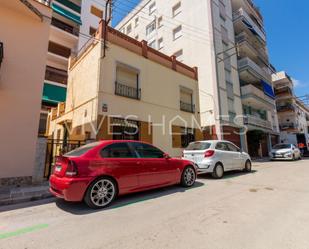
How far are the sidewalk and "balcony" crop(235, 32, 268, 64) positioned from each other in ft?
75.7

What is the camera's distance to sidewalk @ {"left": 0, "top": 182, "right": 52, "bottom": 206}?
474 cm

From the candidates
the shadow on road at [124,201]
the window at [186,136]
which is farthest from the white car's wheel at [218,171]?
the window at [186,136]

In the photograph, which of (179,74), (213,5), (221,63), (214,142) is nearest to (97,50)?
(179,74)

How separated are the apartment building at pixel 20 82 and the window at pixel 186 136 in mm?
9551

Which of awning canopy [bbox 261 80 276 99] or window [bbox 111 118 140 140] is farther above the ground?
awning canopy [bbox 261 80 276 99]

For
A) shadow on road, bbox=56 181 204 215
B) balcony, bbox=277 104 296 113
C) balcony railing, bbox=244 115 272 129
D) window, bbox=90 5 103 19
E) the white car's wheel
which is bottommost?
shadow on road, bbox=56 181 204 215

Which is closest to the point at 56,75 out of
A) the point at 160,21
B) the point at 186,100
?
the point at 160,21

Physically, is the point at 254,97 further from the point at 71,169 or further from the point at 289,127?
the point at 71,169

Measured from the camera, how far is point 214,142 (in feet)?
26.9

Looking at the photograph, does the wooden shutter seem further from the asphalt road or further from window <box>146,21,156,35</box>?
window <box>146,21,156,35</box>

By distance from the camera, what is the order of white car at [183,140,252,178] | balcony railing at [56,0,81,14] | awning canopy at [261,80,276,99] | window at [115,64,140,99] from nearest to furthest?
white car at [183,140,252,178] → window at [115,64,140,99] → balcony railing at [56,0,81,14] → awning canopy at [261,80,276,99]

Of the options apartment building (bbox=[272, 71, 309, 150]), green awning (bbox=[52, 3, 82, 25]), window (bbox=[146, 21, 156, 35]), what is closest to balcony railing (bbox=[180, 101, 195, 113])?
window (bbox=[146, 21, 156, 35])

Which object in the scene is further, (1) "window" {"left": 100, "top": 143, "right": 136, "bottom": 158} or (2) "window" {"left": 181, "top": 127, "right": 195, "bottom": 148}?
(2) "window" {"left": 181, "top": 127, "right": 195, "bottom": 148}

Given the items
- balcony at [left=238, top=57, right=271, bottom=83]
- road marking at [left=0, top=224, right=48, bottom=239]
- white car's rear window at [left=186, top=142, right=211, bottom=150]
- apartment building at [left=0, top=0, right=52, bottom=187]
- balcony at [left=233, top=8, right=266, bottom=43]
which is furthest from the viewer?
balcony at [left=233, top=8, right=266, bottom=43]
